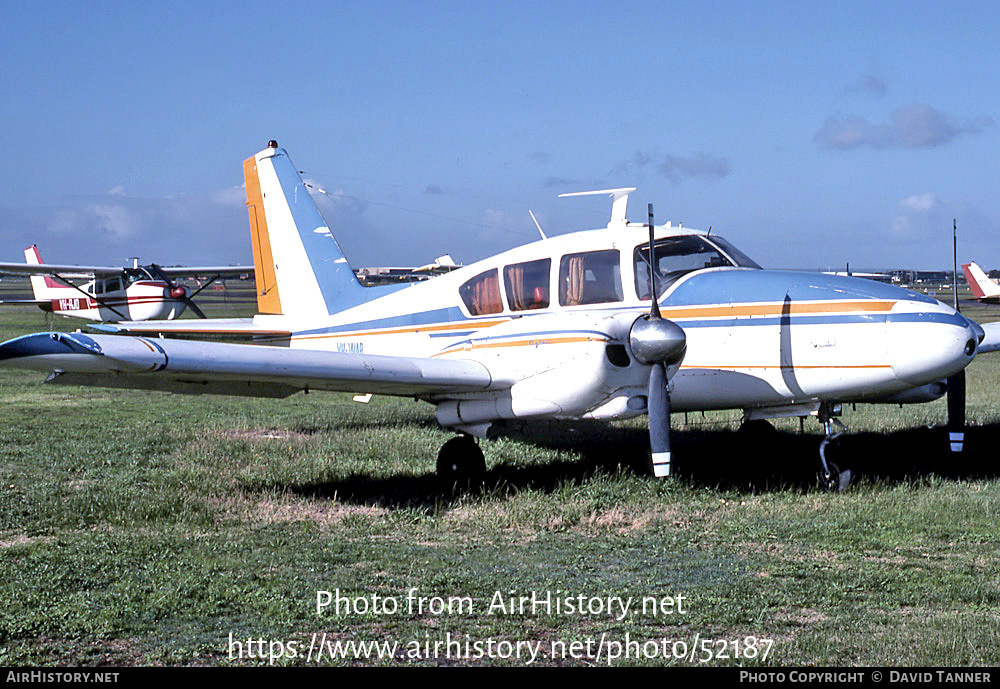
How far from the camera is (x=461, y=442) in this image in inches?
366

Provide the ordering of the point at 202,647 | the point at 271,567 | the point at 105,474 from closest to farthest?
the point at 202,647
the point at 271,567
the point at 105,474

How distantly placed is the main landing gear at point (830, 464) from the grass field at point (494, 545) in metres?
0.15

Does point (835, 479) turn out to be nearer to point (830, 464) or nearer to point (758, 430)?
point (830, 464)

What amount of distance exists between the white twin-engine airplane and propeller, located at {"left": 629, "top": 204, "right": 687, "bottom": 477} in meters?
0.01

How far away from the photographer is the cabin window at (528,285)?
9.30 meters

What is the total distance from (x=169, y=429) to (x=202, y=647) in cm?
914

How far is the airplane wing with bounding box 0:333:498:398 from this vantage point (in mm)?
6582

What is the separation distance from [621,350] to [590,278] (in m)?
1.20

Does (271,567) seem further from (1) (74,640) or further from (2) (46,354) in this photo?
(2) (46,354)

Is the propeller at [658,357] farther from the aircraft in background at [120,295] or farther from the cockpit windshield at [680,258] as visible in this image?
the aircraft in background at [120,295]

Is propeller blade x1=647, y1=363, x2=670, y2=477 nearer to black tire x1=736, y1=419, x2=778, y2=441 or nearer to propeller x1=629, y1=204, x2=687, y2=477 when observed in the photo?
propeller x1=629, y1=204, x2=687, y2=477

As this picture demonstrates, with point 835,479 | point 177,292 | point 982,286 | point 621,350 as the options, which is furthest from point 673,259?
point 982,286

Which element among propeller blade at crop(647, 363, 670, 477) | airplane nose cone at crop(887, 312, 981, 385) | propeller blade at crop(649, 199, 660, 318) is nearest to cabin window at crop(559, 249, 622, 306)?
propeller blade at crop(649, 199, 660, 318)

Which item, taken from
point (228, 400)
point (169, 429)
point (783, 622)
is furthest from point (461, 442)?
point (228, 400)
